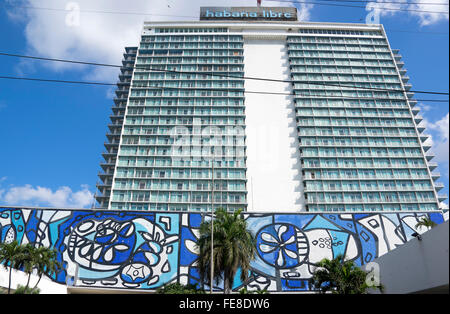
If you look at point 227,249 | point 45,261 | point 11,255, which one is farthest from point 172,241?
point 11,255

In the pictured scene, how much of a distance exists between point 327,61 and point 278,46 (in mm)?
13554

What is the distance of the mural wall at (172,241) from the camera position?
34344 mm

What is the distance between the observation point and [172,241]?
35.9 m

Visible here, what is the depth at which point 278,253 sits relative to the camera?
117 ft

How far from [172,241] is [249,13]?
74457mm

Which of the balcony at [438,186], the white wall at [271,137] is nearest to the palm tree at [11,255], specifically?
the white wall at [271,137]

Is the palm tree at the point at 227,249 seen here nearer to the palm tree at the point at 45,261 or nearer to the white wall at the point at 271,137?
the palm tree at the point at 45,261

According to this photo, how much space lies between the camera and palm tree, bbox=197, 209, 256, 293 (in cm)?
2370

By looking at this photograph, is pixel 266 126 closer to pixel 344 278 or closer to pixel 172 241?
pixel 172 241

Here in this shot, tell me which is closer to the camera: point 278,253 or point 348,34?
point 278,253

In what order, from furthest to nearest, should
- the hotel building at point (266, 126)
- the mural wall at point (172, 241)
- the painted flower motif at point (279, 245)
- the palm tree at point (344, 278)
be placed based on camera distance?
the hotel building at point (266, 126) < the painted flower motif at point (279, 245) < the mural wall at point (172, 241) < the palm tree at point (344, 278)

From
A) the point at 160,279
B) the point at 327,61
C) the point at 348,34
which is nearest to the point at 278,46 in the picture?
the point at 327,61
